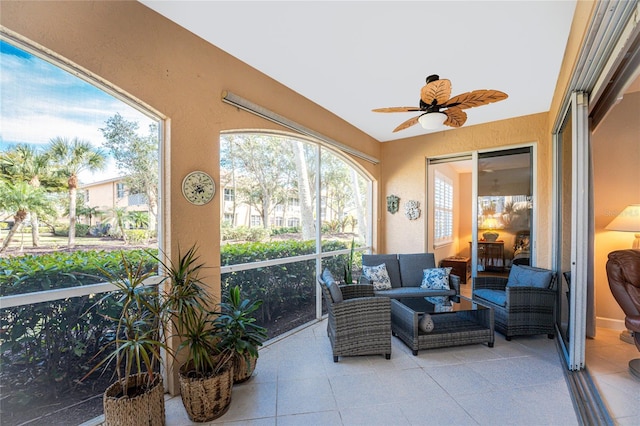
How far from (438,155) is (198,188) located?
397cm

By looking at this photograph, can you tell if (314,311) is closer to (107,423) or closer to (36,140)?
(107,423)

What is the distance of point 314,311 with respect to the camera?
390cm

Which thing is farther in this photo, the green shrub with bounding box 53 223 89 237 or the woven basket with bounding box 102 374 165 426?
the green shrub with bounding box 53 223 89 237

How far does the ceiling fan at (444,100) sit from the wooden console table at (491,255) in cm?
258

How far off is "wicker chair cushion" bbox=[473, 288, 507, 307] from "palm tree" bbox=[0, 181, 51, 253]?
14.0 ft

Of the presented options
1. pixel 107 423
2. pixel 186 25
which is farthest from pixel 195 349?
pixel 186 25

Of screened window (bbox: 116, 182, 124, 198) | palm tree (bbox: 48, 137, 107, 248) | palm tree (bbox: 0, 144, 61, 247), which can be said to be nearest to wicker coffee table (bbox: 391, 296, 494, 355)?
screened window (bbox: 116, 182, 124, 198)

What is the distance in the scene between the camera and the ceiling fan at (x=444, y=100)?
6.84 feet

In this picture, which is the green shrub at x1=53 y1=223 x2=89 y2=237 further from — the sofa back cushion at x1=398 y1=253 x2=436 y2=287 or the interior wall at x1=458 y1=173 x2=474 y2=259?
the interior wall at x1=458 y1=173 x2=474 y2=259

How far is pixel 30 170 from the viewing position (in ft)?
5.41

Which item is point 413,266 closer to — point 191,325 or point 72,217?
point 191,325

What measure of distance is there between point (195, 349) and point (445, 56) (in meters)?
3.23

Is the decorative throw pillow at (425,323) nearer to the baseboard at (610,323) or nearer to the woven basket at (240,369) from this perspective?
the woven basket at (240,369)

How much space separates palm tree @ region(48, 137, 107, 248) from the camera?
177cm
